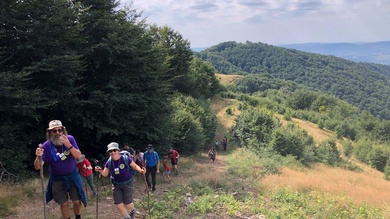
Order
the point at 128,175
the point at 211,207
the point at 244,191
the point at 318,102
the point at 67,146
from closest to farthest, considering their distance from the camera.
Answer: the point at 67,146, the point at 128,175, the point at 211,207, the point at 244,191, the point at 318,102

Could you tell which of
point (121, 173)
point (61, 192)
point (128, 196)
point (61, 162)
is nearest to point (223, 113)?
point (128, 196)

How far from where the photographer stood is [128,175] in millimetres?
6156

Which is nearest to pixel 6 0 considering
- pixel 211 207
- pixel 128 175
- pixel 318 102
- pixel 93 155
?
pixel 93 155

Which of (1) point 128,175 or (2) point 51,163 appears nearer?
(2) point 51,163

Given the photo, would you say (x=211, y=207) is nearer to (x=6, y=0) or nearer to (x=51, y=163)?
(x=51, y=163)

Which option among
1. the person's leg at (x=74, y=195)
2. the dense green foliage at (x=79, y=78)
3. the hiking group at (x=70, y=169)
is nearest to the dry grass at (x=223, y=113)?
the dense green foliage at (x=79, y=78)

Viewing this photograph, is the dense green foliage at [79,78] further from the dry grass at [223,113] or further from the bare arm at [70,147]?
the dry grass at [223,113]

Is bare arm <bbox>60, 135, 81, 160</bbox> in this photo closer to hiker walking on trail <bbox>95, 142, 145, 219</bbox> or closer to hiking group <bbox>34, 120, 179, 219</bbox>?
hiking group <bbox>34, 120, 179, 219</bbox>

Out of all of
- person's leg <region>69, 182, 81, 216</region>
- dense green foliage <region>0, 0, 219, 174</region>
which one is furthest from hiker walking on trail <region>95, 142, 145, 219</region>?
dense green foliage <region>0, 0, 219, 174</region>

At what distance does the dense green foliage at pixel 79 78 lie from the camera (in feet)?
35.6

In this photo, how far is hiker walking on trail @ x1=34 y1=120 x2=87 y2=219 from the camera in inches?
207

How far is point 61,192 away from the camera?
5758 mm

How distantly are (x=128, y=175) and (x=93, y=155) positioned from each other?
9.51 m

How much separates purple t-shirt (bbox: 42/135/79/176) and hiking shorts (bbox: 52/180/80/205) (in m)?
0.28
